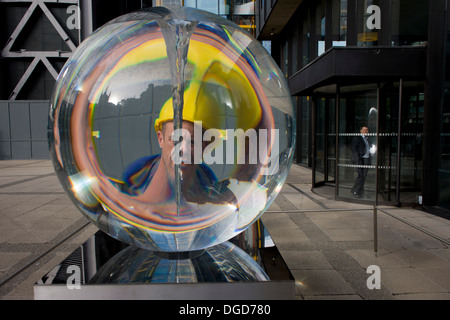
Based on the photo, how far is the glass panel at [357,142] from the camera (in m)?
8.10

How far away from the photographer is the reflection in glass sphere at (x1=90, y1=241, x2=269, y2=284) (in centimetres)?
176

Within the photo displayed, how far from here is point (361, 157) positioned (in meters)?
8.22

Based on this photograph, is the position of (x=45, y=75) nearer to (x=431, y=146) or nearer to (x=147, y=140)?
(x=431, y=146)

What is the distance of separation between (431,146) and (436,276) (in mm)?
4269

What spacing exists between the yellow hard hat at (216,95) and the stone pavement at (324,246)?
5.23 feet

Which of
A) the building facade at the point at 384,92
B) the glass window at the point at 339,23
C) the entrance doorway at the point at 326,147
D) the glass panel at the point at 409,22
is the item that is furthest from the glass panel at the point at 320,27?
the glass panel at the point at 409,22

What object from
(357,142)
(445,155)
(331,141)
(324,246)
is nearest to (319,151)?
(331,141)

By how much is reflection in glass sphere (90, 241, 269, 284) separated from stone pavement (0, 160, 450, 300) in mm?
767

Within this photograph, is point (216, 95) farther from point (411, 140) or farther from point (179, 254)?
point (411, 140)

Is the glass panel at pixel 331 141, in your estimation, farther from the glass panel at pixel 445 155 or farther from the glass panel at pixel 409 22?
the glass panel at pixel 445 155

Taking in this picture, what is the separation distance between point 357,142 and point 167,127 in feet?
24.6

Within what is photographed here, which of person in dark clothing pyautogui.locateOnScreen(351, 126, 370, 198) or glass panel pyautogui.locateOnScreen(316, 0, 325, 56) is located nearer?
person in dark clothing pyautogui.locateOnScreen(351, 126, 370, 198)

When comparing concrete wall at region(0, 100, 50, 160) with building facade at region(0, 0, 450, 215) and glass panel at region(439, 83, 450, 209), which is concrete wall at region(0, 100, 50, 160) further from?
glass panel at region(439, 83, 450, 209)

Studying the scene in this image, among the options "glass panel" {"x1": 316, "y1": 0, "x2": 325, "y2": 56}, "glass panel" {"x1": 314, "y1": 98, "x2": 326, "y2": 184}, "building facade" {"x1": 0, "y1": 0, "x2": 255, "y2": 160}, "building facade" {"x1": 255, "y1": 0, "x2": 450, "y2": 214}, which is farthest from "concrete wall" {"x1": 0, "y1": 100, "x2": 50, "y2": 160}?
"building facade" {"x1": 255, "y1": 0, "x2": 450, "y2": 214}
